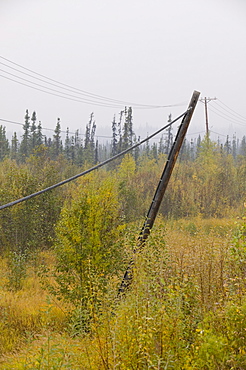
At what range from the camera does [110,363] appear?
3.86 meters

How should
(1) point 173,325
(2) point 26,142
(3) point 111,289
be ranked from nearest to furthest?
1. (1) point 173,325
2. (3) point 111,289
3. (2) point 26,142

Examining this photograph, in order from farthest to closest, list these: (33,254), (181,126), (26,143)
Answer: (26,143) < (33,254) < (181,126)

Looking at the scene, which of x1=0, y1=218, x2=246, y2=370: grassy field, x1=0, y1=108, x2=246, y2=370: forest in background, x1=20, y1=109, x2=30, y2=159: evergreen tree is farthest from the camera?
x1=20, y1=109, x2=30, y2=159: evergreen tree

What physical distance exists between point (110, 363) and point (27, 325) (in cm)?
659

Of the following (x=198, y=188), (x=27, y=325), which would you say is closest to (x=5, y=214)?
(x=27, y=325)

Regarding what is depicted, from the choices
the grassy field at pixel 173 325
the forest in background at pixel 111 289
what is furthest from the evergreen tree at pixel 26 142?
the grassy field at pixel 173 325

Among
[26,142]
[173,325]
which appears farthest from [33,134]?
[173,325]

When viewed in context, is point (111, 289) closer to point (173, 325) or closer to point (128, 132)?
point (173, 325)

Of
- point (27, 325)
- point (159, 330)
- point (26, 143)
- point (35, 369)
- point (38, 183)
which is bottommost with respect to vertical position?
point (27, 325)

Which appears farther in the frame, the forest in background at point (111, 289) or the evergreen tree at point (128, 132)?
the evergreen tree at point (128, 132)

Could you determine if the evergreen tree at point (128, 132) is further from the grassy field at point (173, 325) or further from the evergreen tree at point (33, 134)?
the grassy field at point (173, 325)

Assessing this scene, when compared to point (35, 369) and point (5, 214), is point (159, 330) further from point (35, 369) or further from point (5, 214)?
point (5, 214)

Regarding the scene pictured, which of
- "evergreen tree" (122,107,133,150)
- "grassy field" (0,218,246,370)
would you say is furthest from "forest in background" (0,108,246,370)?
"evergreen tree" (122,107,133,150)

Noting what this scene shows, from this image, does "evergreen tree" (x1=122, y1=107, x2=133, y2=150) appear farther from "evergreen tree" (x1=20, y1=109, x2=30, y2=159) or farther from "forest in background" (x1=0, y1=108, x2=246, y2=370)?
"forest in background" (x1=0, y1=108, x2=246, y2=370)
